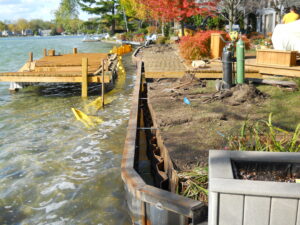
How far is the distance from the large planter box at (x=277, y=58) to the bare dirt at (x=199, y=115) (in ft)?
6.33

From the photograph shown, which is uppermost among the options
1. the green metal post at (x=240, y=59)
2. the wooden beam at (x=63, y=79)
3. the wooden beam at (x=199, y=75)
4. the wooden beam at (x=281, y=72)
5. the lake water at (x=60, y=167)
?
the green metal post at (x=240, y=59)

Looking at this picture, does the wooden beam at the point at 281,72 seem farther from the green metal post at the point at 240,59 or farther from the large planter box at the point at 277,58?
the green metal post at the point at 240,59

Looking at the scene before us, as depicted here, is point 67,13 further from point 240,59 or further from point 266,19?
point 240,59

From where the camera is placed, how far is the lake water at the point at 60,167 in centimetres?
584

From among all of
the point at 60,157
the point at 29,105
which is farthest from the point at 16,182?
the point at 29,105

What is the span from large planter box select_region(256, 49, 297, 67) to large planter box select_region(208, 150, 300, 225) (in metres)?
8.33

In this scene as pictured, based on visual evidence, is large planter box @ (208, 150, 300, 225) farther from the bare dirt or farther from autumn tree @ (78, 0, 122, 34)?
autumn tree @ (78, 0, 122, 34)

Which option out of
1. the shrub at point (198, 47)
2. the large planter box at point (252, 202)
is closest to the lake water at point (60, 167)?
the large planter box at point (252, 202)

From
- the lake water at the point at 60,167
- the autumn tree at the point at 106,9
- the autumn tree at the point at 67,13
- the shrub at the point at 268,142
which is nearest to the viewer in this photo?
the shrub at the point at 268,142

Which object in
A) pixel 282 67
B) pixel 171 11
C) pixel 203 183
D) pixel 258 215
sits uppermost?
pixel 171 11

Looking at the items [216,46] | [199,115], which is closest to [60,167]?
[199,115]

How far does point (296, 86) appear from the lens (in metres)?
9.28

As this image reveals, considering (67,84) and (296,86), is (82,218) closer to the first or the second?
(296,86)

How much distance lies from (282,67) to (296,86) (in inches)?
45.4
